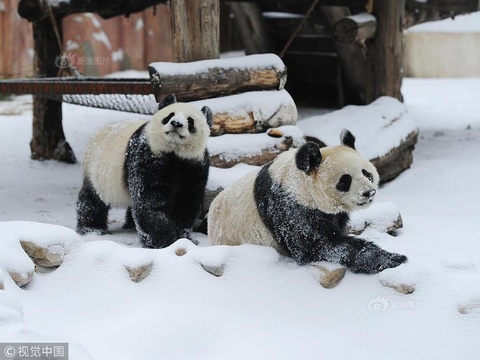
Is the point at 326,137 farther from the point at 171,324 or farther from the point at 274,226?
the point at 171,324

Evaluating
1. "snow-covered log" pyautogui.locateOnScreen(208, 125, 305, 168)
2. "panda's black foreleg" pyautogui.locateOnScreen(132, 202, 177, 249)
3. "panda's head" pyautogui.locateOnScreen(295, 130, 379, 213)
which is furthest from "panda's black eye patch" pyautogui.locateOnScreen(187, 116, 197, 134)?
"panda's head" pyautogui.locateOnScreen(295, 130, 379, 213)

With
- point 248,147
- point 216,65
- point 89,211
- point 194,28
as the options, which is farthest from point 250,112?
point 89,211

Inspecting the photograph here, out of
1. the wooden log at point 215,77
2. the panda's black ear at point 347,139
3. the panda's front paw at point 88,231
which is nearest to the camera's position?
the panda's black ear at point 347,139

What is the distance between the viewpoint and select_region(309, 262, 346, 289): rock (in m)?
3.44

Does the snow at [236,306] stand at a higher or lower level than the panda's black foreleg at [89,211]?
higher

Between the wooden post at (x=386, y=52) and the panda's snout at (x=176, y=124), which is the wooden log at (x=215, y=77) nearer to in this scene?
the panda's snout at (x=176, y=124)

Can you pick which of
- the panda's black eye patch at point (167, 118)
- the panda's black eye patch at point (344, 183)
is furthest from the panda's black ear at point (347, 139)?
the panda's black eye patch at point (167, 118)

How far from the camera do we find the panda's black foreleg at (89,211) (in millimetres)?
5570

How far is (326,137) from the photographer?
20.2ft

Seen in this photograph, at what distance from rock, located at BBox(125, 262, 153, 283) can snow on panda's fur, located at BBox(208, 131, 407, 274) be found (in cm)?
58

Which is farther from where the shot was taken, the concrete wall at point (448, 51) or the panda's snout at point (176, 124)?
the concrete wall at point (448, 51)

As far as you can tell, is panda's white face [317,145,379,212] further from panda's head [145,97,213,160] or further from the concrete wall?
the concrete wall

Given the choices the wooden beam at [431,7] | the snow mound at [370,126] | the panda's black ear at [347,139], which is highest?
the wooden beam at [431,7]

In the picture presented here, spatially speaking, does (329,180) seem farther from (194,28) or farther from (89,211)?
(194,28)
